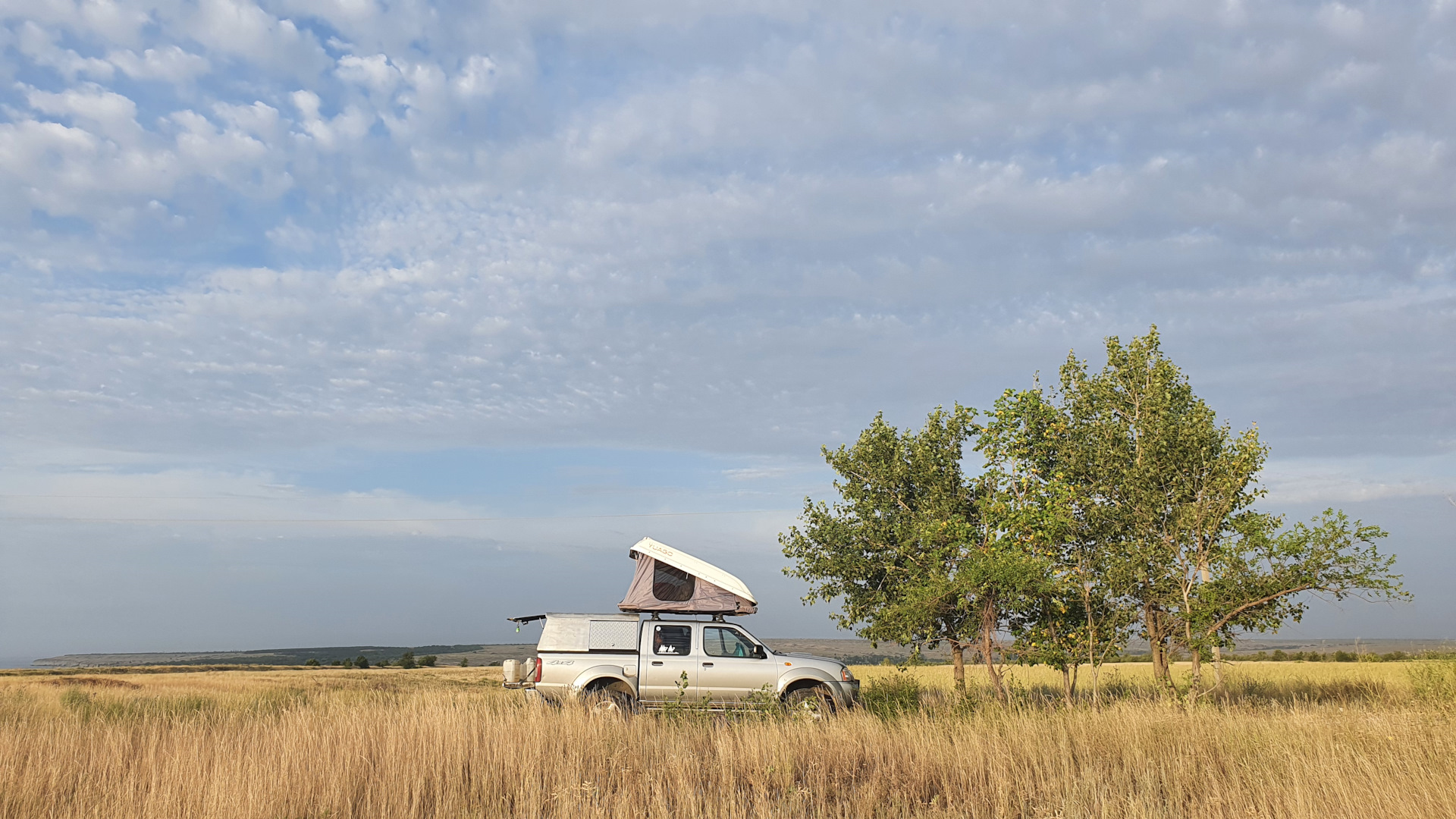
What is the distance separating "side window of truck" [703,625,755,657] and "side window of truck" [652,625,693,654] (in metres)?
0.29

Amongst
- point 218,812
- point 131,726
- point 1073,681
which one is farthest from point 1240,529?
point 131,726

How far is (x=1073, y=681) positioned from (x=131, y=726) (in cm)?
1643

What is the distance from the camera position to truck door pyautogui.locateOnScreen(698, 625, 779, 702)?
14.9 m

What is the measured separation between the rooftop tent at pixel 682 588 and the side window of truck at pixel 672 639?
447 centimetres

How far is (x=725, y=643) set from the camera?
1527cm

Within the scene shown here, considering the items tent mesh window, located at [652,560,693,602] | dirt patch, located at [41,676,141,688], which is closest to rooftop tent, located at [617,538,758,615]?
tent mesh window, located at [652,560,693,602]

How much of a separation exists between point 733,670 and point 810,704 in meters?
2.40

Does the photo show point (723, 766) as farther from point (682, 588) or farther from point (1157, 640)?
point (1157, 640)

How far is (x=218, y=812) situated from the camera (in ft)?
21.9

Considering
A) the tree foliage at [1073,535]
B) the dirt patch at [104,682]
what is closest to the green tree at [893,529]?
the tree foliage at [1073,535]

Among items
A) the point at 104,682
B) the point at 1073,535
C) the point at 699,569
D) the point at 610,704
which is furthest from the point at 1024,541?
the point at 104,682

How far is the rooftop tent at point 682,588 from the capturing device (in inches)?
793

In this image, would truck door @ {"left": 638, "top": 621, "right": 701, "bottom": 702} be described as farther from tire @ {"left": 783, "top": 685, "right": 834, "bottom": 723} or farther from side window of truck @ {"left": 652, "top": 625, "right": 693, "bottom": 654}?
tire @ {"left": 783, "top": 685, "right": 834, "bottom": 723}

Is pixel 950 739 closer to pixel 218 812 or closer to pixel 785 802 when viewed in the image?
pixel 785 802
